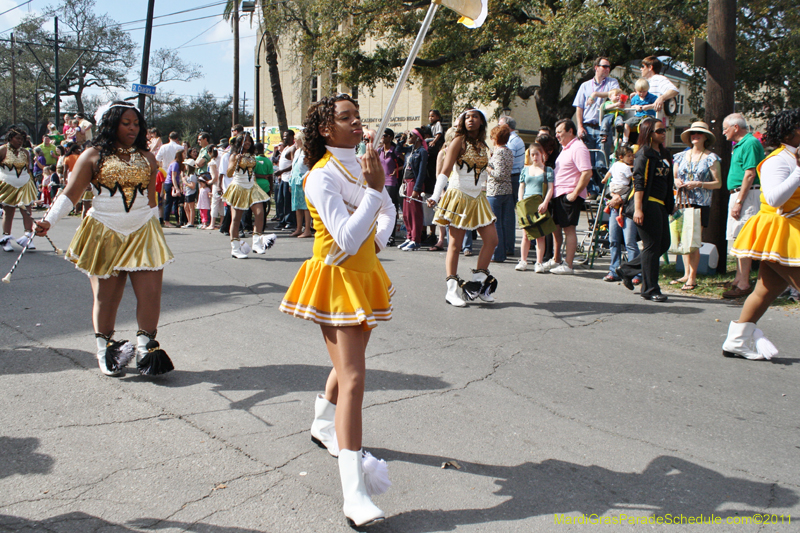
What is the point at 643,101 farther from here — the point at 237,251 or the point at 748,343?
the point at 237,251

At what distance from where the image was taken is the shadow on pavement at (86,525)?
2.73 m

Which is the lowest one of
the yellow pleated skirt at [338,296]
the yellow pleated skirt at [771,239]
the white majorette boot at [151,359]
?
the white majorette boot at [151,359]

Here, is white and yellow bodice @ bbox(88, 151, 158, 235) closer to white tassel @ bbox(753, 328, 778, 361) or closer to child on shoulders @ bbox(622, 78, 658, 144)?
white tassel @ bbox(753, 328, 778, 361)

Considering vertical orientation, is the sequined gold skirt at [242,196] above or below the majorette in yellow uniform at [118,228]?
above

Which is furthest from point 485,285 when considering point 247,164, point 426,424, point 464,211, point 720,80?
point 247,164

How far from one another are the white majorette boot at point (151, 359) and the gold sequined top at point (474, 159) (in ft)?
12.7

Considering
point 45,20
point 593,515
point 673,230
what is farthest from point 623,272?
point 45,20

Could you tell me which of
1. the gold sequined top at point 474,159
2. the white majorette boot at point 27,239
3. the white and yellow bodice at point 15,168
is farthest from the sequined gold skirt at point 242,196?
the gold sequined top at point 474,159

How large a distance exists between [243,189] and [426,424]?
23.6 ft

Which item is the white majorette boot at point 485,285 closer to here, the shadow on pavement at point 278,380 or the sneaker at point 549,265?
the sneaker at point 549,265

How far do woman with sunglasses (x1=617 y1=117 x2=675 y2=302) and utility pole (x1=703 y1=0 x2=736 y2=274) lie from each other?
136cm

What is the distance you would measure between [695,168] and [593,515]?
6.08 metres

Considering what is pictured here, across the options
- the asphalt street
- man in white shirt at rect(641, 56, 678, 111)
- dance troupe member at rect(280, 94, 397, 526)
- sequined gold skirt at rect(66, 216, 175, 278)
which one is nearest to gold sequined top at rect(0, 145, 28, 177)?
the asphalt street

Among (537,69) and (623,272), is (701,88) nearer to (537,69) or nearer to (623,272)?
(537,69)
